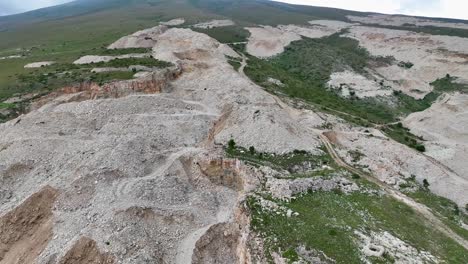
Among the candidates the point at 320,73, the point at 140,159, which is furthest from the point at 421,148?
the point at 320,73

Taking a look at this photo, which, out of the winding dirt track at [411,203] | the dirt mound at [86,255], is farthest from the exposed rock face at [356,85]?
the dirt mound at [86,255]

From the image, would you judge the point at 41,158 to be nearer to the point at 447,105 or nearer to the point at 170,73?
the point at 170,73

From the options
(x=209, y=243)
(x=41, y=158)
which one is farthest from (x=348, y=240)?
(x=41, y=158)

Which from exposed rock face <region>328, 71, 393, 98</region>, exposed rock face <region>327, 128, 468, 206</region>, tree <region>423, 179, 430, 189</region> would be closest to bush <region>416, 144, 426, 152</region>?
exposed rock face <region>327, 128, 468, 206</region>

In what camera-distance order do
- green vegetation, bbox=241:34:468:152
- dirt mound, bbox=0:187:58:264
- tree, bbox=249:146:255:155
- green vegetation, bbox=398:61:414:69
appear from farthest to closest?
1. green vegetation, bbox=398:61:414:69
2. green vegetation, bbox=241:34:468:152
3. tree, bbox=249:146:255:155
4. dirt mound, bbox=0:187:58:264

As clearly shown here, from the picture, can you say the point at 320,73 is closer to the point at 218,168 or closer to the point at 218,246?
the point at 218,168

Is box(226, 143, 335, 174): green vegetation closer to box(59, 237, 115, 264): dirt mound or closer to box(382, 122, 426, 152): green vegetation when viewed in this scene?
box(382, 122, 426, 152): green vegetation

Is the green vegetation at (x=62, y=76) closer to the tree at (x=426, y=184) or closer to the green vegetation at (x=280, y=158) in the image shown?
the green vegetation at (x=280, y=158)
